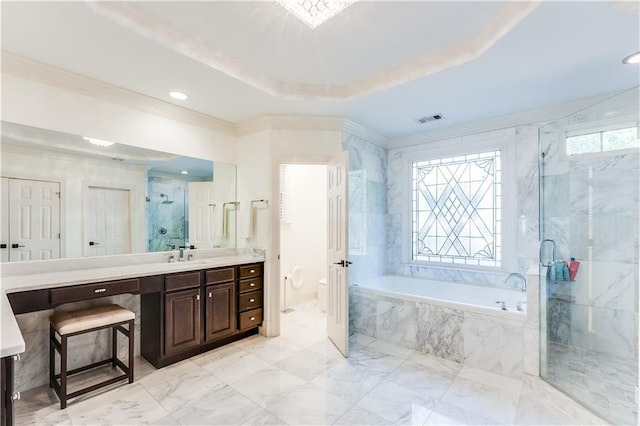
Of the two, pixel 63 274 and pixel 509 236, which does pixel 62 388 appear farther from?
pixel 509 236

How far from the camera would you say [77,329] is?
2.09 meters

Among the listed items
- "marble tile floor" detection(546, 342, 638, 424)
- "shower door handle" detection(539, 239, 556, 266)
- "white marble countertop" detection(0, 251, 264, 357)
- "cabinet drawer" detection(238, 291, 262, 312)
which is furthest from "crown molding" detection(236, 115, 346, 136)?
"marble tile floor" detection(546, 342, 638, 424)

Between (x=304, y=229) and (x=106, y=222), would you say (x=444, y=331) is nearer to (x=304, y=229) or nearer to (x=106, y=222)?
(x=304, y=229)

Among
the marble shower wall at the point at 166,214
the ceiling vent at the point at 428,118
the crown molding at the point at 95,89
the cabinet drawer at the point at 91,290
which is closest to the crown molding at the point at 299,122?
the crown molding at the point at 95,89

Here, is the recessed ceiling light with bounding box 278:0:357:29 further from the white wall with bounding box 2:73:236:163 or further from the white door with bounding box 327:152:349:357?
the white wall with bounding box 2:73:236:163

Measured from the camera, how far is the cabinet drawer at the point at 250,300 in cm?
320

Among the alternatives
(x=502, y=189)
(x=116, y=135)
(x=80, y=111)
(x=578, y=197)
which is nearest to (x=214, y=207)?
(x=116, y=135)

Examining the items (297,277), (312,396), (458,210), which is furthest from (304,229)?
(312,396)

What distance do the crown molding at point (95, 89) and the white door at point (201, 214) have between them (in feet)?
2.32

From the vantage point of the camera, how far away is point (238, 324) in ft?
10.4

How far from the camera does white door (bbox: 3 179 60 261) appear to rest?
88.2 inches

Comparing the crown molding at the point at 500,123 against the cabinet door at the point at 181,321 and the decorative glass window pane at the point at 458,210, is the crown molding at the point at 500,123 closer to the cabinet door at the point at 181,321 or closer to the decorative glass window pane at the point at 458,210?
the decorative glass window pane at the point at 458,210

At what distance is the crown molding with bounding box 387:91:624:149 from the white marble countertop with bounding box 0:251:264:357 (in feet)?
8.81

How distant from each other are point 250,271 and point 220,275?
36 centimetres
